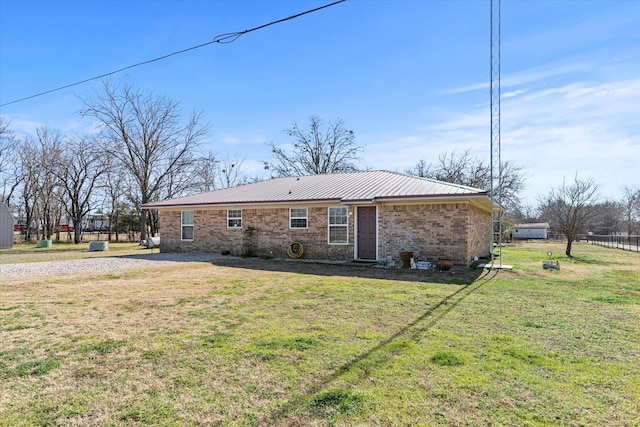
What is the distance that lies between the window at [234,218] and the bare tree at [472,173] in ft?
82.1

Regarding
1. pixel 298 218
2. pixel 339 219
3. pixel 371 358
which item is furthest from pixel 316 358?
pixel 298 218

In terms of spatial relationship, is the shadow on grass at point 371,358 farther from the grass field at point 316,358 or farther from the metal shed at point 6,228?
the metal shed at point 6,228

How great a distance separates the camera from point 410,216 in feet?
42.3

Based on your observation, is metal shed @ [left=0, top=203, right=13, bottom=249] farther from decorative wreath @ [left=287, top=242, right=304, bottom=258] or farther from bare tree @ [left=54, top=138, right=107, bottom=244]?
decorative wreath @ [left=287, top=242, right=304, bottom=258]

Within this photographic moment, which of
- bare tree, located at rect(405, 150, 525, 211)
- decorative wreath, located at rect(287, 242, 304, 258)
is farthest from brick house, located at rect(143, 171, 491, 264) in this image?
bare tree, located at rect(405, 150, 525, 211)

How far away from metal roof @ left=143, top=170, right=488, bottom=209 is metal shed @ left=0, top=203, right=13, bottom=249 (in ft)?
33.4

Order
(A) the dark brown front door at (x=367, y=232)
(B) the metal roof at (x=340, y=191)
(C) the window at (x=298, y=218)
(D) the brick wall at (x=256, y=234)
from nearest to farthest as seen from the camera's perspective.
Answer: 1. (B) the metal roof at (x=340, y=191)
2. (A) the dark brown front door at (x=367, y=232)
3. (D) the brick wall at (x=256, y=234)
4. (C) the window at (x=298, y=218)

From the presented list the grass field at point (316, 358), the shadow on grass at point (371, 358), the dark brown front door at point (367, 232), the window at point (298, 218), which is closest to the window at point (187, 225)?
the window at point (298, 218)

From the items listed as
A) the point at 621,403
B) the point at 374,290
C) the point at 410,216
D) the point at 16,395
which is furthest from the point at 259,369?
the point at 410,216

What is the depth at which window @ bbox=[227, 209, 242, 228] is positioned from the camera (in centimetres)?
1641

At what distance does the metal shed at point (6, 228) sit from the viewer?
21516mm

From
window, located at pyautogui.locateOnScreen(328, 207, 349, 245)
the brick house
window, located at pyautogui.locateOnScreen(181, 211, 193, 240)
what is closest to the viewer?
the brick house

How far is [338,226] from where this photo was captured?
1431cm

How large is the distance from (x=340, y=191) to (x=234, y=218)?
511 centimetres
